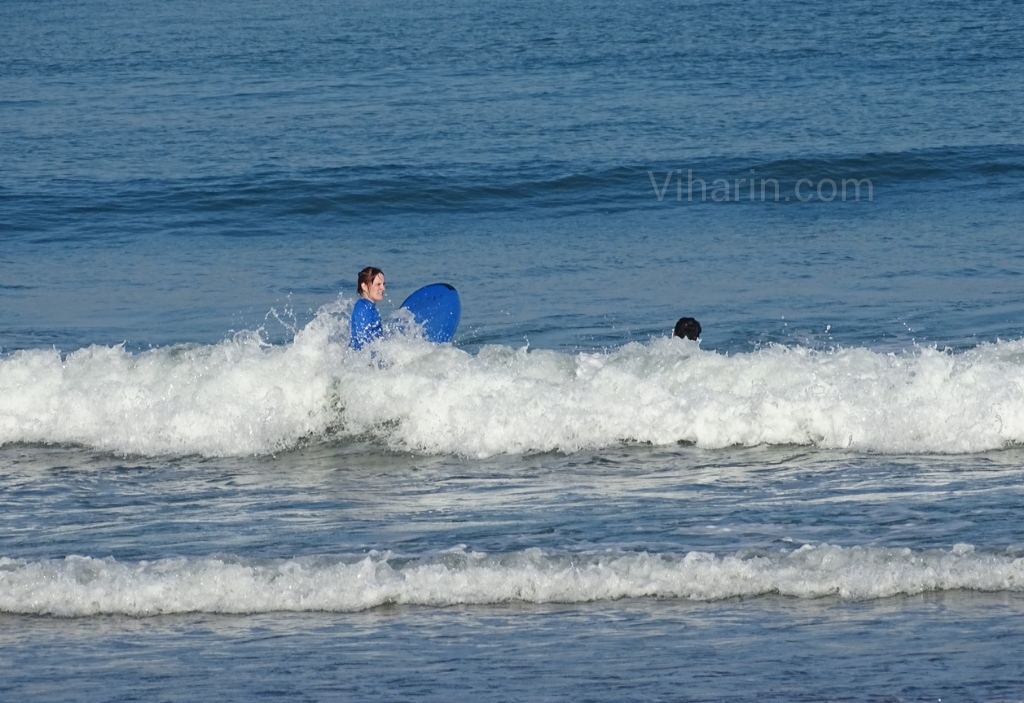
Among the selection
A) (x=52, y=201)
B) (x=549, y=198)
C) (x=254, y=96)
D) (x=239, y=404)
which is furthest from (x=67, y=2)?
(x=239, y=404)

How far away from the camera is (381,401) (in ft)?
39.6

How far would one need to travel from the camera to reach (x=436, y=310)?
13.2m

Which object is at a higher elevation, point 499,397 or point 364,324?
point 364,324

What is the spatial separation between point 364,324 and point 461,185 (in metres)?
12.2

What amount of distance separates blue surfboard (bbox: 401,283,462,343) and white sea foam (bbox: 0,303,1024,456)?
48 centimetres

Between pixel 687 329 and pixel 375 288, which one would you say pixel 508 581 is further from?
pixel 687 329

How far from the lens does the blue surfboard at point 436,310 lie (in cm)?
1320

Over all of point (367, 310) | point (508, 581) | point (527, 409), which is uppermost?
point (367, 310)

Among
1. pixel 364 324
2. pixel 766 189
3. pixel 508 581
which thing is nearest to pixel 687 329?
pixel 364 324

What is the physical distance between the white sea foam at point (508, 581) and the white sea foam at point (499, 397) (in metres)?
3.23

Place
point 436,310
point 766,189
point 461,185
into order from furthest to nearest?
Answer: point 461,185, point 766,189, point 436,310

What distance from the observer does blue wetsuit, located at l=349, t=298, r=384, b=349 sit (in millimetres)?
11586

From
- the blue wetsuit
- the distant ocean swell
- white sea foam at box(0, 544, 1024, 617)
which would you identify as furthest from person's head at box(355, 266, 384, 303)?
the distant ocean swell

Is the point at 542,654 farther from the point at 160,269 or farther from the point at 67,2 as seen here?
the point at 67,2
